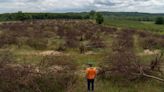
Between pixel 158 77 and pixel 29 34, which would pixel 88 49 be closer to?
pixel 29 34

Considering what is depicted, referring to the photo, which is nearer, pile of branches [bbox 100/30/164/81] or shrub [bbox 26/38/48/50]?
A: pile of branches [bbox 100/30/164/81]

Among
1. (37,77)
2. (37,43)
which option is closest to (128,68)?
(37,77)

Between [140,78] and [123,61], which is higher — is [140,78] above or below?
below

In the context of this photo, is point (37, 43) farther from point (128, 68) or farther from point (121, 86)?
point (128, 68)

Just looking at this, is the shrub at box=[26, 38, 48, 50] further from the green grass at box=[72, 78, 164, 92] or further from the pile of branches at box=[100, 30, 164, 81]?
the green grass at box=[72, 78, 164, 92]

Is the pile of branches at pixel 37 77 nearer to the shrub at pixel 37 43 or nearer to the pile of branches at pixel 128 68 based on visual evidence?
the pile of branches at pixel 128 68

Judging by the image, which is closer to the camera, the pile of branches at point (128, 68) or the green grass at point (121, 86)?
the green grass at point (121, 86)

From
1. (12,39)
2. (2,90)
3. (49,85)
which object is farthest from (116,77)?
(12,39)

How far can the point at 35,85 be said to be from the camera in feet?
39.3

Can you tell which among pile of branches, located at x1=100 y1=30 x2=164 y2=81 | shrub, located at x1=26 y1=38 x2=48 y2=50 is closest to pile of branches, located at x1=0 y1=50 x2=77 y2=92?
pile of branches, located at x1=100 y1=30 x2=164 y2=81

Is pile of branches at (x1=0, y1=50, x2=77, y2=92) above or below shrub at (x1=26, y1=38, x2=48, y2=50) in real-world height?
above

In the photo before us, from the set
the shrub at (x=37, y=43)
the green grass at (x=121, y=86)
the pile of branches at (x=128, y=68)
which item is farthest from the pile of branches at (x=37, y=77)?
the shrub at (x=37, y=43)

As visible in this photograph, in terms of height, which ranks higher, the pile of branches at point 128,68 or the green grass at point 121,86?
the pile of branches at point 128,68

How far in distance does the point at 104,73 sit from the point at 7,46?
17577mm
